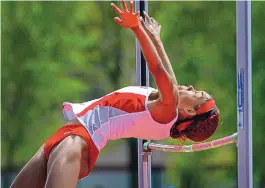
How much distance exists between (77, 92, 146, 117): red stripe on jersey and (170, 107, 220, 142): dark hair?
14 centimetres

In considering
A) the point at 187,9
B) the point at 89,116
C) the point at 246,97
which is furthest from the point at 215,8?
the point at 89,116

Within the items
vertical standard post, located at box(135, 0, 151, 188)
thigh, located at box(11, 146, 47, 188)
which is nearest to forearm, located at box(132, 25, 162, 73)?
thigh, located at box(11, 146, 47, 188)

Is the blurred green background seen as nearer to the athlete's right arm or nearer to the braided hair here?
the braided hair

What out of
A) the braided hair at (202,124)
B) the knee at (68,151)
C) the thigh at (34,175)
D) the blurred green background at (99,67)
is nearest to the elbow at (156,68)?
the braided hair at (202,124)

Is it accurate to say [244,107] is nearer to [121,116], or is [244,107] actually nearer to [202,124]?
[202,124]

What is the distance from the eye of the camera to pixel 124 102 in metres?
2.22

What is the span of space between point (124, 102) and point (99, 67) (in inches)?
120

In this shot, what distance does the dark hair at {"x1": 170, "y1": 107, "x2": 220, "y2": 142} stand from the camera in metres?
2.20

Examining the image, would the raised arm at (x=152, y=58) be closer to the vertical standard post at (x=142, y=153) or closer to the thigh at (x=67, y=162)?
the thigh at (x=67, y=162)

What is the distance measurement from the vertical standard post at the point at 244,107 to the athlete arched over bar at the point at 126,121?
219 millimetres

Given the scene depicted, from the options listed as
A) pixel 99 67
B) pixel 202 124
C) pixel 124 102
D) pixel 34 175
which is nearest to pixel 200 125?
pixel 202 124

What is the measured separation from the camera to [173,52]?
485 cm

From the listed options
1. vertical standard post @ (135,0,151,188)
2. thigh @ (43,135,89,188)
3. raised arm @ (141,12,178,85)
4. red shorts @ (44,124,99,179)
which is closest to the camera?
thigh @ (43,135,89,188)

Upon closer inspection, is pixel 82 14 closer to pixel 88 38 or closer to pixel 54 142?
pixel 88 38
